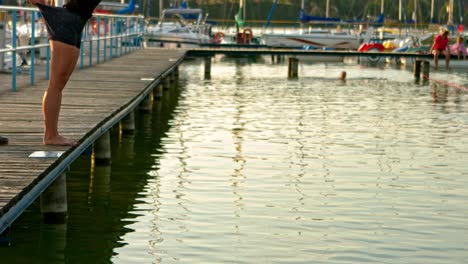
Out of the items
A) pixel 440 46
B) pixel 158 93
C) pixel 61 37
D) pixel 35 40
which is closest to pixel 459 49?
pixel 440 46

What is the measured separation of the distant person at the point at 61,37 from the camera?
34.2ft

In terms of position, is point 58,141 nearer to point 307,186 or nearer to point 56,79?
point 56,79

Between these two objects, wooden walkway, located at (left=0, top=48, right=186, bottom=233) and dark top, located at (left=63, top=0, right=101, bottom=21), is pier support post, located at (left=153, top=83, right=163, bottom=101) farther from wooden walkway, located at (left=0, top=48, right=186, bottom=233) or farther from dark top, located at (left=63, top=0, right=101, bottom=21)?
dark top, located at (left=63, top=0, right=101, bottom=21)

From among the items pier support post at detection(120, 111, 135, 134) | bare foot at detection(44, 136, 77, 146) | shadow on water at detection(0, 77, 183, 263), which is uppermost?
bare foot at detection(44, 136, 77, 146)

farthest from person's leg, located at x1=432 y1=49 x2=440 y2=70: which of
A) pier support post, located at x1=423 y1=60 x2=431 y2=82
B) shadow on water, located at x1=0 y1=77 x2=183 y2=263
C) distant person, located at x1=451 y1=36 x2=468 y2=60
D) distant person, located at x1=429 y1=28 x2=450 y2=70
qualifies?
shadow on water, located at x1=0 y1=77 x2=183 y2=263

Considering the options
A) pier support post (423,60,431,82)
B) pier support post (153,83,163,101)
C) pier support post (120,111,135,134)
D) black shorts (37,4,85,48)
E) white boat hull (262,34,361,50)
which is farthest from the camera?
white boat hull (262,34,361,50)

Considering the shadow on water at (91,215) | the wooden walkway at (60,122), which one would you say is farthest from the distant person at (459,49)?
the shadow on water at (91,215)

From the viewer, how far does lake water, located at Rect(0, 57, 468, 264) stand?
9.94 meters

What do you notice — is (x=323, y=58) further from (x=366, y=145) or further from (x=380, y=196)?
(x=380, y=196)

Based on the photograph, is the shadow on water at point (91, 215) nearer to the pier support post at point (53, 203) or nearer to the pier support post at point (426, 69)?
the pier support post at point (53, 203)

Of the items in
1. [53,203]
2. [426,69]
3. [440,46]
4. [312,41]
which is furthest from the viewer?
[312,41]

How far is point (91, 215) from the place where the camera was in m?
11.6

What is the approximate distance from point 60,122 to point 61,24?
9.69ft

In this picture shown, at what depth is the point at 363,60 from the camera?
52.4 metres
